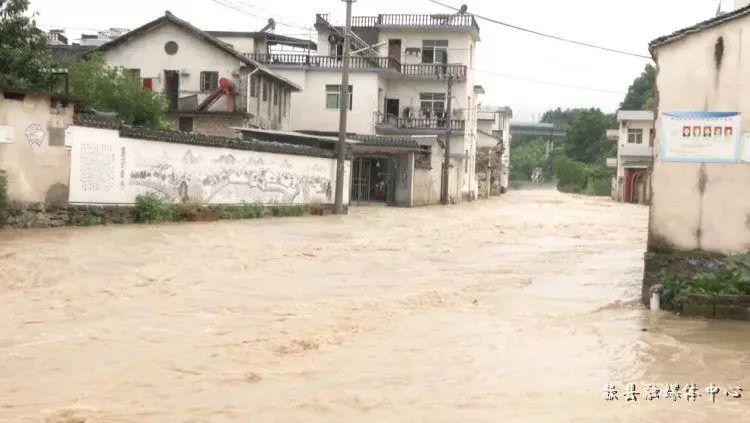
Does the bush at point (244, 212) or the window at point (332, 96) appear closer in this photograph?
the bush at point (244, 212)

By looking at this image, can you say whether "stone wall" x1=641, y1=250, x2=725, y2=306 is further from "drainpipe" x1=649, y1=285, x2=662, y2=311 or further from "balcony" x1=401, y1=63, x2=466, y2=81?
"balcony" x1=401, y1=63, x2=466, y2=81

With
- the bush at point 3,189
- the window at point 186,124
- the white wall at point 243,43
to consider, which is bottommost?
the bush at point 3,189

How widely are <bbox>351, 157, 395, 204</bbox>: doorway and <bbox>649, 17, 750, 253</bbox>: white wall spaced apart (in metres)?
27.7

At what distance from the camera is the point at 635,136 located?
59375 mm

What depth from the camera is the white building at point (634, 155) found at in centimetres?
5781

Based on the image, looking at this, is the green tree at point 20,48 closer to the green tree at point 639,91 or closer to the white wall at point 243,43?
the white wall at point 243,43

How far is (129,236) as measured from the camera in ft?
50.0

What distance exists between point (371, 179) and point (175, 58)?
1074 centimetres

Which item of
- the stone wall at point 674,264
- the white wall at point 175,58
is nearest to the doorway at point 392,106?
the white wall at point 175,58

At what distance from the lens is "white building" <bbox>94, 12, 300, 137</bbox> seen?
33.2 meters

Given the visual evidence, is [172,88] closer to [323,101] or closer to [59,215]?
[323,101]

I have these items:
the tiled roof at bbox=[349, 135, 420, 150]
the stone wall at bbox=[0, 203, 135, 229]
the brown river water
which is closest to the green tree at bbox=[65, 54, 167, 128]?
the stone wall at bbox=[0, 203, 135, 229]

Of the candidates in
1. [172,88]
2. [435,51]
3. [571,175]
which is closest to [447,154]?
[435,51]

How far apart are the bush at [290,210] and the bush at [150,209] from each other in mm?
5599
